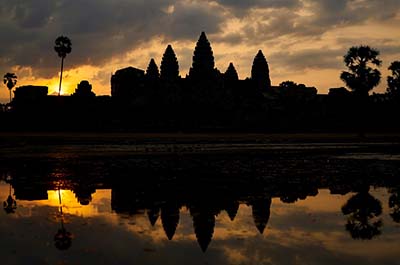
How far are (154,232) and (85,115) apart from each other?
236 feet

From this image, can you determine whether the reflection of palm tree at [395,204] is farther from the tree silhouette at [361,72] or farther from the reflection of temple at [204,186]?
the tree silhouette at [361,72]

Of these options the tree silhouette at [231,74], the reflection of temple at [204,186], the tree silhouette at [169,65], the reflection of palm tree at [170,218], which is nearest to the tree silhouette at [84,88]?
the tree silhouette at [169,65]

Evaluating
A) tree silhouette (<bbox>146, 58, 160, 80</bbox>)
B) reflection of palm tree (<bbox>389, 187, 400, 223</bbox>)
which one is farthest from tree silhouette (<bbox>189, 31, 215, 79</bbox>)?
reflection of palm tree (<bbox>389, 187, 400, 223</bbox>)

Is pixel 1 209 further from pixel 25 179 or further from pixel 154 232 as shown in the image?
pixel 25 179

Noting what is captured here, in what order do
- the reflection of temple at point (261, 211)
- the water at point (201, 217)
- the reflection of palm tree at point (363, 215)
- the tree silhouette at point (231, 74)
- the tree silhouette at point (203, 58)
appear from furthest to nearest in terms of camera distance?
the tree silhouette at point (231, 74)
the tree silhouette at point (203, 58)
the reflection of temple at point (261, 211)
the reflection of palm tree at point (363, 215)
the water at point (201, 217)

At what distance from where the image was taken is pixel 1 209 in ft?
40.9

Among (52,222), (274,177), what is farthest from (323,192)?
(52,222)

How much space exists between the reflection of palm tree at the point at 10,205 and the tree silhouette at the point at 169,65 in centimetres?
9113

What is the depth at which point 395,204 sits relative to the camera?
41.7 feet

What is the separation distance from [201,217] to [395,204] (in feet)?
17.1

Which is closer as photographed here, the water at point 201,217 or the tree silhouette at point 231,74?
the water at point 201,217

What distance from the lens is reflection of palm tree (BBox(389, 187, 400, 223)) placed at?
1119 cm

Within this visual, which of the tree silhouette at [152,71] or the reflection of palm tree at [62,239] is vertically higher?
the tree silhouette at [152,71]

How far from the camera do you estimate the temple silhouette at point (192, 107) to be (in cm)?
7778
